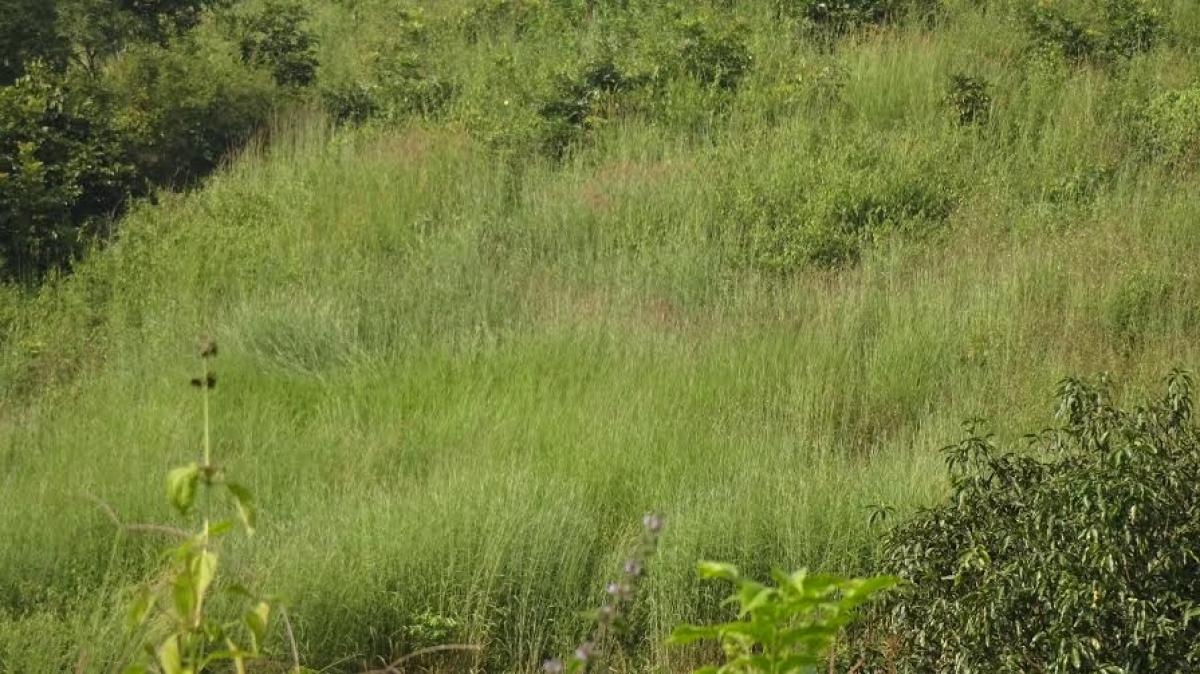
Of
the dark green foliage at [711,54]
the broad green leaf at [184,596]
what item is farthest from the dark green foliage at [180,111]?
the broad green leaf at [184,596]

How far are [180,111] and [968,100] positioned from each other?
6489mm

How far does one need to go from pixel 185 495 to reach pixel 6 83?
10.9m

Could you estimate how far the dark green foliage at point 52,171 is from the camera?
1090cm

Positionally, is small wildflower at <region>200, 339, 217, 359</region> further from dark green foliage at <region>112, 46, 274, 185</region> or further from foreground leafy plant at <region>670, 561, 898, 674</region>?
dark green foliage at <region>112, 46, 274, 185</region>

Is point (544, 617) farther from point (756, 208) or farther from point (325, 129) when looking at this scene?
point (325, 129)

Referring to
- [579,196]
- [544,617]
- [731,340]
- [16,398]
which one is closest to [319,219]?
[579,196]

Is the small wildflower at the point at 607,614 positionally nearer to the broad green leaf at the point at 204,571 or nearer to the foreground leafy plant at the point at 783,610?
the foreground leafy plant at the point at 783,610

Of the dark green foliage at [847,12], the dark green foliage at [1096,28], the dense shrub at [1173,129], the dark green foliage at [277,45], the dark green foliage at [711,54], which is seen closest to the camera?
the dense shrub at [1173,129]

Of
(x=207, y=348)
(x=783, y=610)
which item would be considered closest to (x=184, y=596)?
(x=207, y=348)

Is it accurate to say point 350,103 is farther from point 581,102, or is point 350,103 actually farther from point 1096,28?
point 1096,28

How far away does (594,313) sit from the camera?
29.8 feet

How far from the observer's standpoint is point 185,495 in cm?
249

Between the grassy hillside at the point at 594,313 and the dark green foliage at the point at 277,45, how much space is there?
1.71 feet

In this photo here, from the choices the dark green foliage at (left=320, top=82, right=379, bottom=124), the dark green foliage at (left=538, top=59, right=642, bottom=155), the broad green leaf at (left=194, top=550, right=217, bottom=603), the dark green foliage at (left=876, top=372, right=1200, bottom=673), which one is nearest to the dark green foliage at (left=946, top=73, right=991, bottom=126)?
the dark green foliage at (left=538, top=59, right=642, bottom=155)
